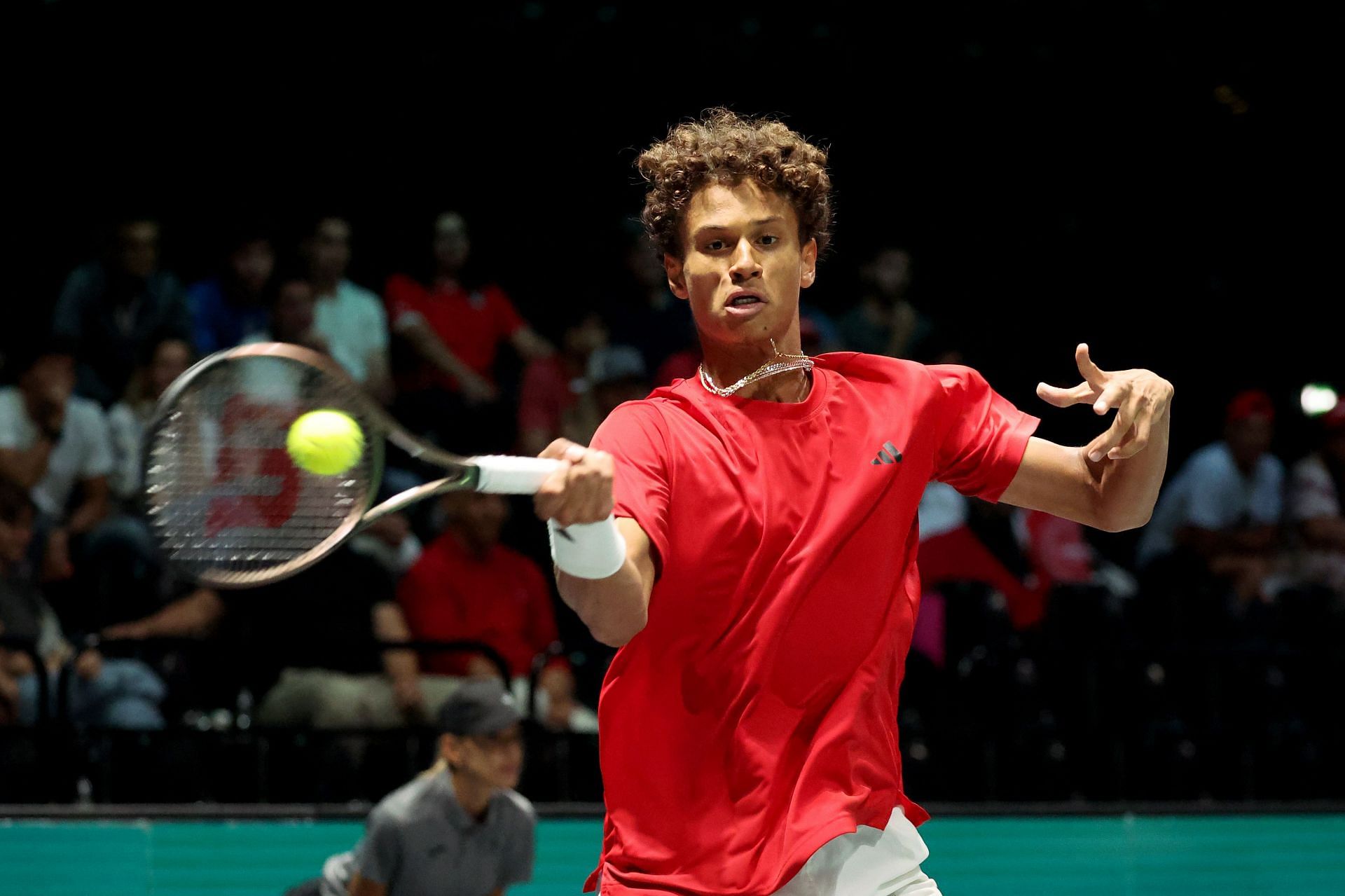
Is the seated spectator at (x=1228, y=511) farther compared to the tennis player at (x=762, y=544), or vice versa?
the seated spectator at (x=1228, y=511)

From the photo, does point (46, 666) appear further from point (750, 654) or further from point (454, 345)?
point (750, 654)

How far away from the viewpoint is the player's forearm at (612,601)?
2.34 m

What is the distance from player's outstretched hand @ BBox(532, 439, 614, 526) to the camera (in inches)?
88.7

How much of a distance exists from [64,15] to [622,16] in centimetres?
316

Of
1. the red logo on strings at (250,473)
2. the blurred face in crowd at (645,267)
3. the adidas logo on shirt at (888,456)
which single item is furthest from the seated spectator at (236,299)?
the adidas logo on shirt at (888,456)

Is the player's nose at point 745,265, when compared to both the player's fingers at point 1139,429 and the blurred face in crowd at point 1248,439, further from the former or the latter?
the blurred face in crowd at point 1248,439

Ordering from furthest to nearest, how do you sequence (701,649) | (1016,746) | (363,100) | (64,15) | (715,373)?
(363,100)
(64,15)
(1016,746)
(715,373)
(701,649)

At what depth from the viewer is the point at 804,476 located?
2643mm

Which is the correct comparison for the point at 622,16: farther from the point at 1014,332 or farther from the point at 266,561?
the point at 266,561

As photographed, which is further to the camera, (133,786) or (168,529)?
(133,786)

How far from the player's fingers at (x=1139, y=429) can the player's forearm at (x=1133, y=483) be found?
0.02m

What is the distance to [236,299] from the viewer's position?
750 cm

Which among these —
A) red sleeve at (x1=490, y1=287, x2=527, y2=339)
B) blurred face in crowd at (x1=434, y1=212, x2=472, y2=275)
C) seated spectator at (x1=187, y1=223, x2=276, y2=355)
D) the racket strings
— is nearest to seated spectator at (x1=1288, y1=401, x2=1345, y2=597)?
red sleeve at (x1=490, y1=287, x2=527, y2=339)

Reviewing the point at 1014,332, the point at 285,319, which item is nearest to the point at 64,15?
the point at 285,319
